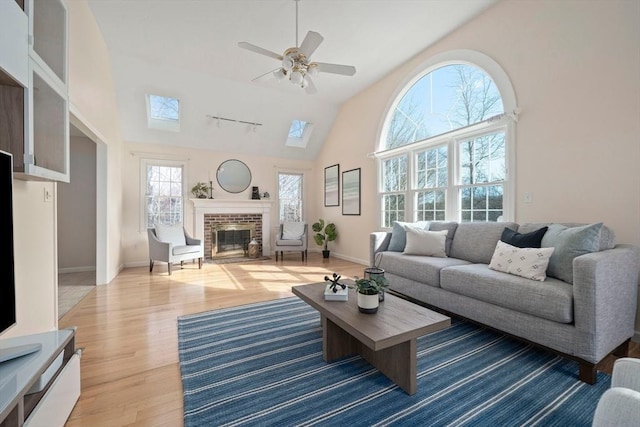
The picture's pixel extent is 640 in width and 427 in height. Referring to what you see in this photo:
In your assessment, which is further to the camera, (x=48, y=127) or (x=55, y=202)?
(x=55, y=202)

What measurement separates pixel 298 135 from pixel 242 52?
276 centimetres

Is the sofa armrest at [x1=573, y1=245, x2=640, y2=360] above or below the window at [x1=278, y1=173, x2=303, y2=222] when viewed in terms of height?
below

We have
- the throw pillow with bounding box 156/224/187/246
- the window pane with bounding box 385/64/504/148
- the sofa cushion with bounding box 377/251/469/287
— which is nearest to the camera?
the sofa cushion with bounding box 377/251/469/287

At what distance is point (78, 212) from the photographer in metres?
4.71

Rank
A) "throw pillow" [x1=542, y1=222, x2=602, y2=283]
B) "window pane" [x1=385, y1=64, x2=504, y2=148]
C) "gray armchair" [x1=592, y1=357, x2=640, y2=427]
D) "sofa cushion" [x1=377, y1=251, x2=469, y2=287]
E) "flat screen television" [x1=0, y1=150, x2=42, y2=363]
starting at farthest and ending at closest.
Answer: "window pane" [x1=385, y1=64, x2=504, y2=148] < "sofa cushion" [x1=377, y1=251, x2=469, y2=287] < "throw pillow" [x1=542, y1=222, x2=602, y2=283] < "flat screen television" [x1=0, y1=150, x2=42, y2=363] < "gray armchair" [x1=592, y1=357, x2=640, y2=427]

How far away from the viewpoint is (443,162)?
3.80m

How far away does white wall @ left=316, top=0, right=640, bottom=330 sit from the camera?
2209 millimetres

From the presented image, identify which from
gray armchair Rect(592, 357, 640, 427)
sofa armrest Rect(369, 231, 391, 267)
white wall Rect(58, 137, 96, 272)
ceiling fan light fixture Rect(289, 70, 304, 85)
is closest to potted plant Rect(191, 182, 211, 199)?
white wall Rect(58, 137, 96, 272)

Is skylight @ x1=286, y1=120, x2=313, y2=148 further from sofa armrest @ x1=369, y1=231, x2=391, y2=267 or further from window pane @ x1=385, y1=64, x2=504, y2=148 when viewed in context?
sofa armrest @ x1=369, y1=231, x2=391, y2=267

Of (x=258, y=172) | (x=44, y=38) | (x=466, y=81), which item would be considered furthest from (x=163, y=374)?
(x=258, y=172)

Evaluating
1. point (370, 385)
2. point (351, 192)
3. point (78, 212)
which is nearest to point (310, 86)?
point (351, 192)

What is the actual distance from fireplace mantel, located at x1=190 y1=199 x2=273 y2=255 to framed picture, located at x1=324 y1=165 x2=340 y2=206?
1.33 metres

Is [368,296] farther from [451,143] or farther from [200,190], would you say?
[200,190]

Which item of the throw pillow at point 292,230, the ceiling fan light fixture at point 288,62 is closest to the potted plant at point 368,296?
the ceiling fan light fixture at point 288,62
